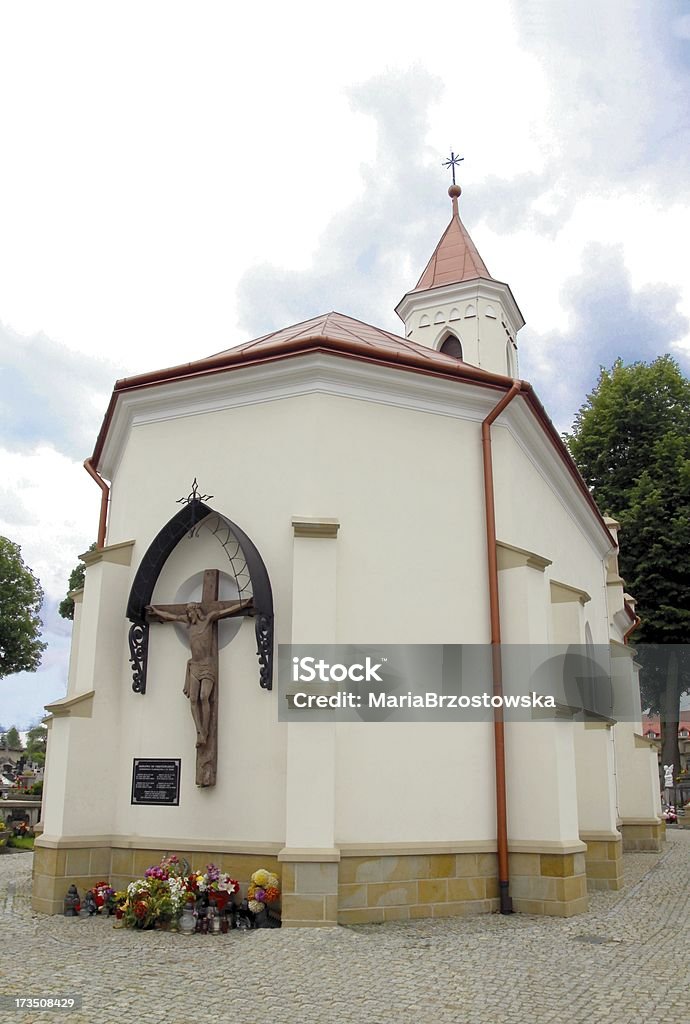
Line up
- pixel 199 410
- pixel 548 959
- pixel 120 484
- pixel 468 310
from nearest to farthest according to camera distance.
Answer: pixel 548 959, pixel 199 410, pixel 120 484, pixel 468 310

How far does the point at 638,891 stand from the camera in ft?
34.7

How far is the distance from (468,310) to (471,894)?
1291cm

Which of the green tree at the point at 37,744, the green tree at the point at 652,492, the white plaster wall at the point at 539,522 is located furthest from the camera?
the green tree at the point at 37,744

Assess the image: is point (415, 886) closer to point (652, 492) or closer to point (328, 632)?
point (328, 632)

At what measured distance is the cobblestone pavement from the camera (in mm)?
5312

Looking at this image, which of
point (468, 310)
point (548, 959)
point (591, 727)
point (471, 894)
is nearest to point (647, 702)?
point (468, 310)

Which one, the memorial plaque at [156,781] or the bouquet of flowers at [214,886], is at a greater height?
the memorial plaque at [156,781]

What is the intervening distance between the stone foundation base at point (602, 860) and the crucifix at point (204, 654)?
5.05m

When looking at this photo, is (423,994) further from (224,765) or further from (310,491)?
(310,491)

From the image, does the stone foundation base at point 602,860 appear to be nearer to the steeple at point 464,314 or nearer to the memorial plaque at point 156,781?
the memorial plaque at point 156,781

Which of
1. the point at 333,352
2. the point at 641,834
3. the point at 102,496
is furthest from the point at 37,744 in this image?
the point at 333,352

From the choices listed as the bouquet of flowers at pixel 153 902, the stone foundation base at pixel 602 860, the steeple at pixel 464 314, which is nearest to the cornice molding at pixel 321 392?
the stone foundation base at pixel 602 860

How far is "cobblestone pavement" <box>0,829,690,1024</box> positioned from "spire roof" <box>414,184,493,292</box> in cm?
1387

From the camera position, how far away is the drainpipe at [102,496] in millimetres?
11930
